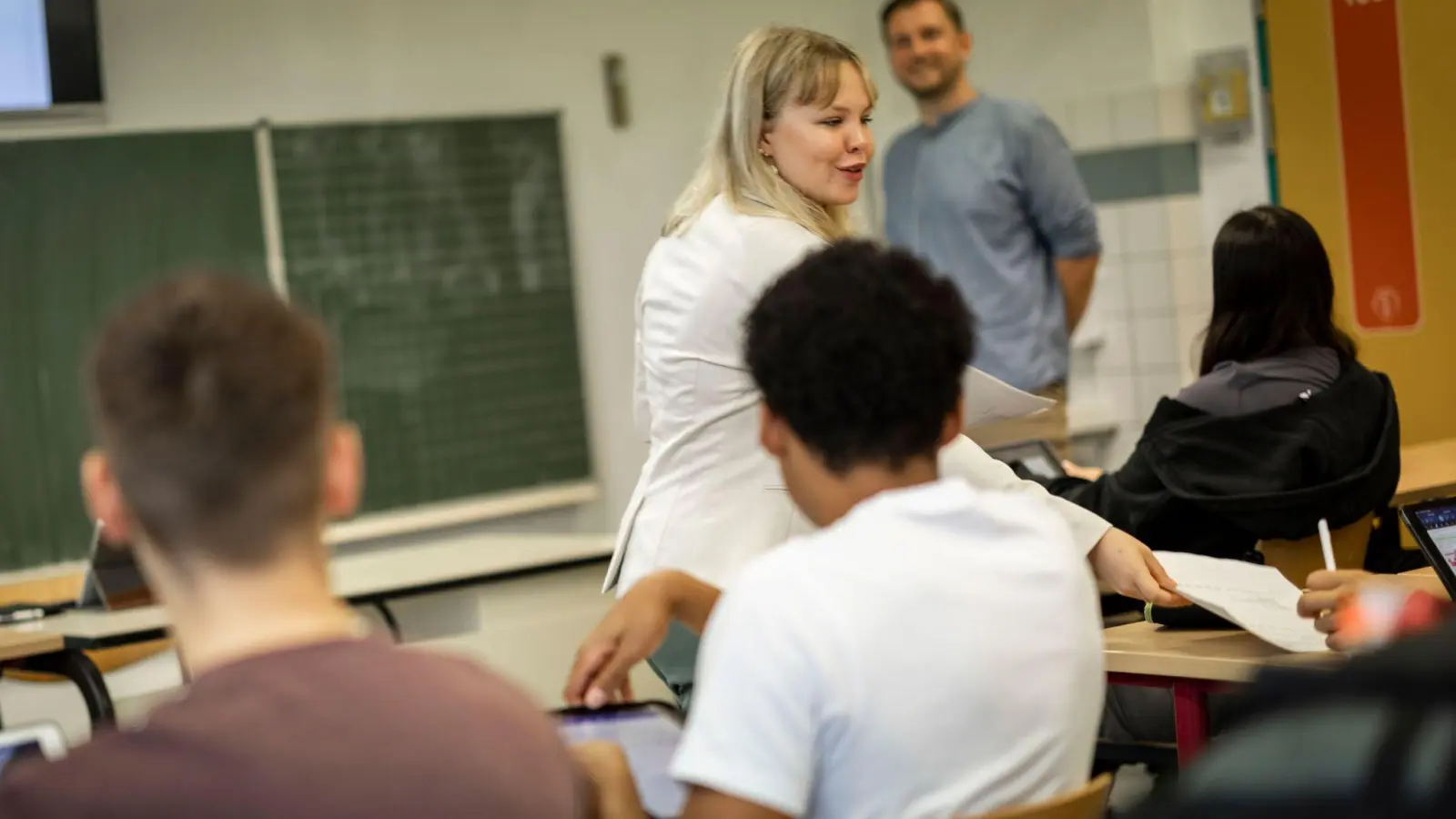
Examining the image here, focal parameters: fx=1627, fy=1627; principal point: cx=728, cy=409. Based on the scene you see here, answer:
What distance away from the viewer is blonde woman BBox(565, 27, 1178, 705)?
192 centimetres

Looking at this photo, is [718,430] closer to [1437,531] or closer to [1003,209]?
[1437,531]

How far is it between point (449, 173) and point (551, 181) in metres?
0.38

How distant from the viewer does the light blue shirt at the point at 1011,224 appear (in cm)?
424

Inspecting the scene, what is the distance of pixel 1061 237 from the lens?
429 centimetres

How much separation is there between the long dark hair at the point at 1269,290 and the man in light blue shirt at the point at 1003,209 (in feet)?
4.00

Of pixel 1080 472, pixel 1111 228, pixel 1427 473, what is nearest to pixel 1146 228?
pixel 1111 228

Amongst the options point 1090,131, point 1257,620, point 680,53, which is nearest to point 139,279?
point 680,53

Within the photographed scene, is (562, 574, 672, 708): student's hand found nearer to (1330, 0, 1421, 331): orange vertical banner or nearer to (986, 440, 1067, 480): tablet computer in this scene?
(986, 440, 1067, 480): tablet computer

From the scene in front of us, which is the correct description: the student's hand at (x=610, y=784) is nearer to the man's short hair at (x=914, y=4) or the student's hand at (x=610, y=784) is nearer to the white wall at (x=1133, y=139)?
the man's short hair at (x=914, y=4)

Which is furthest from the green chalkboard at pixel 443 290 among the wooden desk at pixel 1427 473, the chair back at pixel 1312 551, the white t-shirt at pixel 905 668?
the white t-shirt at pixel 905 668

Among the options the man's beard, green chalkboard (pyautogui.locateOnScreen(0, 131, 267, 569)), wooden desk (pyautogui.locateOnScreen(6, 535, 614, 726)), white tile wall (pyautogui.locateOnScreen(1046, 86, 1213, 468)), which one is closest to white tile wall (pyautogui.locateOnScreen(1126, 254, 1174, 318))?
white tile wall (pyautogui.locateOnScreen(1046, 86, 1213, 468))

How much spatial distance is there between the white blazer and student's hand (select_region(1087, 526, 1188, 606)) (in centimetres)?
2

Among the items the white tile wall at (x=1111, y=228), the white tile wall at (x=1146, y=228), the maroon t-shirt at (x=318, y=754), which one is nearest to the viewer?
the maroon t-shirt at (x=318, y=754)

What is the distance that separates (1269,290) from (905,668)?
192 centimetres
